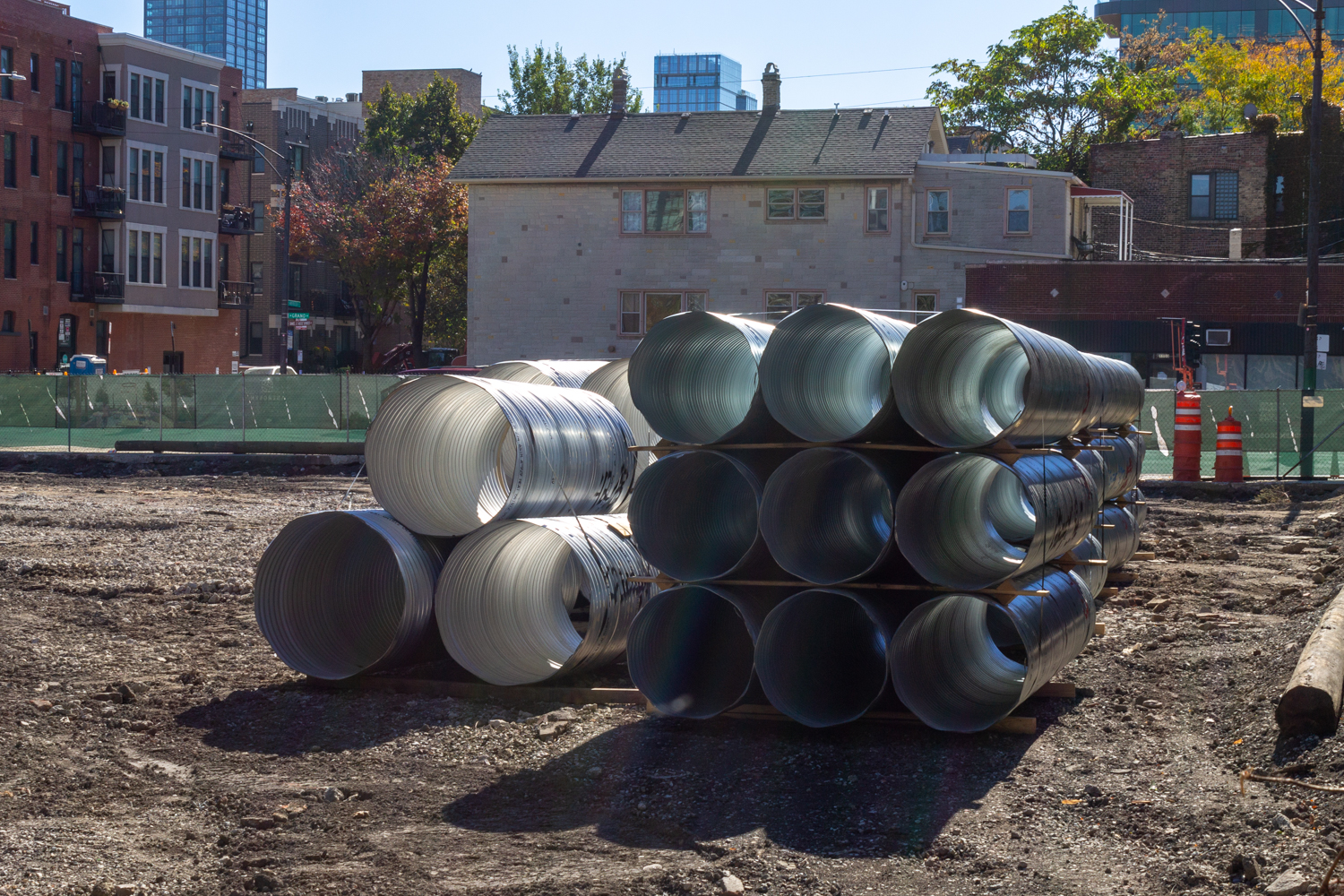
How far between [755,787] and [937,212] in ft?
124

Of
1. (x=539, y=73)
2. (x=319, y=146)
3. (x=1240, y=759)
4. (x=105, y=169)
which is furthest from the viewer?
(x=319, y=146)

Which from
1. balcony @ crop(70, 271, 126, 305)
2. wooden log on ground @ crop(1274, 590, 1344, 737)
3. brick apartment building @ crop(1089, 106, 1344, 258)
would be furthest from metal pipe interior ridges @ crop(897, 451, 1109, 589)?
balcony @ crop(70, 271, 126, 305)

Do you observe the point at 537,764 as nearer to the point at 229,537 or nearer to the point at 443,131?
the point at 229,537

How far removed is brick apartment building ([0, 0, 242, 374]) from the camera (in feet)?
175

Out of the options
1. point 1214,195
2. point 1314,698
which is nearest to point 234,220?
point 1214,195

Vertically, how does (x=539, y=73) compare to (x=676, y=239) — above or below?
above

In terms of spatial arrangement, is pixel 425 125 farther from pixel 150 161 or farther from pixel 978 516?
pixel 978 516

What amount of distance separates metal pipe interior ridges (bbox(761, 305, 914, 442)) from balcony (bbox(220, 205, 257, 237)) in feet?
194

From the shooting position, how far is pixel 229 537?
17594 millimetres

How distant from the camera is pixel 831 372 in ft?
28.5

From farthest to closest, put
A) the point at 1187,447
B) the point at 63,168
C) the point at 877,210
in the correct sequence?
the point at 63,168, the point at 877,210, the point at 1187,447

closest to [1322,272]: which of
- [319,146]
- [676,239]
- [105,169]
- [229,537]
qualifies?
[676,239]

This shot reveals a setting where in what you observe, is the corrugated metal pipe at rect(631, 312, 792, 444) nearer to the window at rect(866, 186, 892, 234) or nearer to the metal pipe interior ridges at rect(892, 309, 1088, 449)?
the metal pipe interior ridges at rect(892, 309, 1088, 449)

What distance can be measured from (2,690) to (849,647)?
18.1ft
